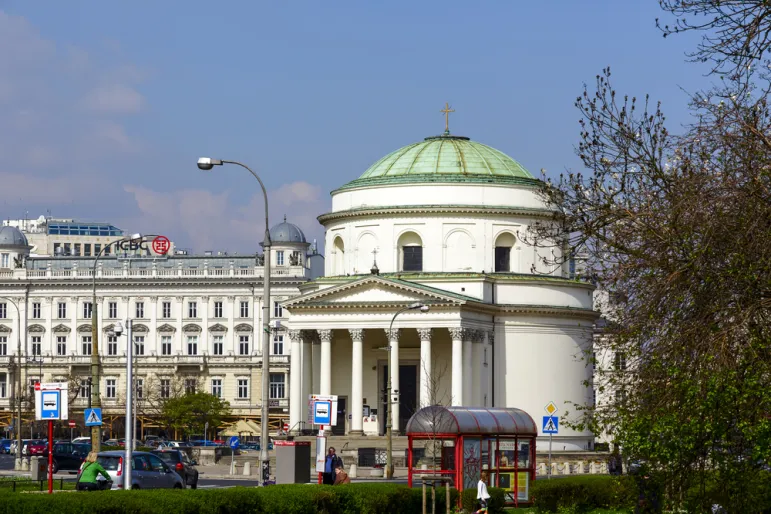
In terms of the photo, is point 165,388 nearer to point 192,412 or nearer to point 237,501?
point 192,412

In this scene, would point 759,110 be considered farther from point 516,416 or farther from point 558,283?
point 558,283

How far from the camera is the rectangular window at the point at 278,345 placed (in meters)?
163

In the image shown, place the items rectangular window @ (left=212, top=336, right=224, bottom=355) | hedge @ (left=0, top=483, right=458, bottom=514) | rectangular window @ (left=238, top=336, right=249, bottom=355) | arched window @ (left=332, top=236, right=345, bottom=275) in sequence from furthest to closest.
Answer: rectangular window @ (left=212, top=336, right=224, bottom=355) < rectangular window @ (left=238, top=336, right=249, bottom=355) < arched window @ (left=332, top=236, right=345, bottom=275) < hedge @ (left=0, top=483, right=458, bottom=514)

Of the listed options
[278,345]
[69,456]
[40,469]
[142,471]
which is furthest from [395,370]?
[278,345]

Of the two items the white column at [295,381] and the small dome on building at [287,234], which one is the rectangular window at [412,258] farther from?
the small dome on building at [287,234]

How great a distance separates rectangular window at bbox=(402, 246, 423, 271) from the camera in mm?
106125

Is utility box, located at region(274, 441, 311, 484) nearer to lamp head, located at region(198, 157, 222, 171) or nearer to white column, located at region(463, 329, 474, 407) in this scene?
lamp head, located at region(198, 157, 222, 171)

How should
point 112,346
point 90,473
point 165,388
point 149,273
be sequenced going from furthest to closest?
point 149,273, point 112,346, point 165,388, point 90,473

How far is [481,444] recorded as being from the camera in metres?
53.7

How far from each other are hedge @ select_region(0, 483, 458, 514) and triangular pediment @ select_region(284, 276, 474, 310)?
5317cm

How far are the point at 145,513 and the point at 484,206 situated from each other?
72.7m

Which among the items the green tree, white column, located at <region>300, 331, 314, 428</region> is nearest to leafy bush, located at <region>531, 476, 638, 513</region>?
white column, located at <region>300, 331, 314, 428</region>

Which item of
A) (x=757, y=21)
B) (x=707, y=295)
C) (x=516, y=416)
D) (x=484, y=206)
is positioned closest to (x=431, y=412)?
(x=516, y=416)

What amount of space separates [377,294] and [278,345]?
65.0 m
